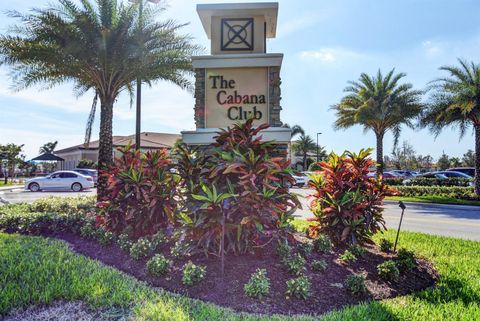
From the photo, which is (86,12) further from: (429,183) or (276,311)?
(429,183)

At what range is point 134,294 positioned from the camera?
348 centimetres

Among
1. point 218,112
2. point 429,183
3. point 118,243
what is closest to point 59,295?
point 118,243

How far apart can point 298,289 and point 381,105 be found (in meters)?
20.8

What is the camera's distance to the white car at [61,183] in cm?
2183

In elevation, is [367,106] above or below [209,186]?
above

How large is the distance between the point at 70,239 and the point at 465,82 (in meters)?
20.3

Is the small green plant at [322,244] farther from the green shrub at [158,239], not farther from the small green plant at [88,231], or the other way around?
the small green plant at [88,231]

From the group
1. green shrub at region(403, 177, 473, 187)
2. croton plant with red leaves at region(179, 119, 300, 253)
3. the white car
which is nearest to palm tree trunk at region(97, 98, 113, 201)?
croton plant with red leaves at region(179, 119, 300, 253)

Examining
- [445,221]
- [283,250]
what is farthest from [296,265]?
[445,221]

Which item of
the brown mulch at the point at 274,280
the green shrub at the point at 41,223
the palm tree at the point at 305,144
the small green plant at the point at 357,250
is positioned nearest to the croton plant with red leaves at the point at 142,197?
the brown mulch at the point at 274,280

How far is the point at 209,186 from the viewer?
15.1ft

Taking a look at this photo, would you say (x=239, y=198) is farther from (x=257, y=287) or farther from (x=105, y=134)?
(x=105, y=134)

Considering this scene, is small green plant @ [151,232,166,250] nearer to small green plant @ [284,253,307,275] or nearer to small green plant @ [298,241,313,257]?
small green plant @ [284,253,307,275]

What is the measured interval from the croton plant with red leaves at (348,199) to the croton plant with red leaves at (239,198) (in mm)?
1103
